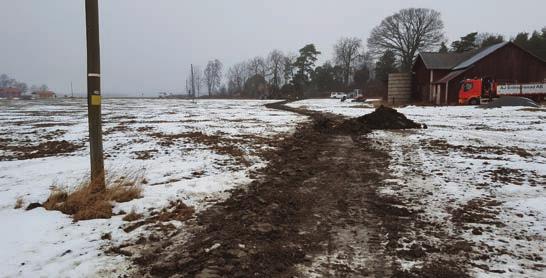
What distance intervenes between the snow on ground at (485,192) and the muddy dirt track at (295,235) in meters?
0.40

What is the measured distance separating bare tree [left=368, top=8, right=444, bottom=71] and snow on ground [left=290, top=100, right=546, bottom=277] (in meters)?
64.6

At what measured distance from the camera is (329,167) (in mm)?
8133

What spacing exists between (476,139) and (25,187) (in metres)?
13.1

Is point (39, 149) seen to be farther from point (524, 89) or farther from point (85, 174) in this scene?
point (524, 89)

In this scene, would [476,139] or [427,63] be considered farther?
[427,63]

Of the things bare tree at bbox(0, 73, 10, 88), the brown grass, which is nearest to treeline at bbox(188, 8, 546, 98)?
the brown grass

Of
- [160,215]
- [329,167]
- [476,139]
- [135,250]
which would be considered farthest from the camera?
[476,139]

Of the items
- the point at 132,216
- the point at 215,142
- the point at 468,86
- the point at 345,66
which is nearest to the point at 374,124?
the point at 215,142

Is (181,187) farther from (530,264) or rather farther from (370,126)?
(370,126)

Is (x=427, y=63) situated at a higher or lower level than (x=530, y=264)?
higher

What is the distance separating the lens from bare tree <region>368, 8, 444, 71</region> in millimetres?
70125

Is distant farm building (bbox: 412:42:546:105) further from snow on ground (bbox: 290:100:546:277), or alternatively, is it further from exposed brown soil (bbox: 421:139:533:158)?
exposed brown soil (bbox: 421:139:533:158)

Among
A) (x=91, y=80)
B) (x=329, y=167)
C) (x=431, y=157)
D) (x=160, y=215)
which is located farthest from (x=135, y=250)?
(x=431, y=157)

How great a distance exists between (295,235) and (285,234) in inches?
5.0
